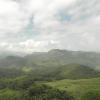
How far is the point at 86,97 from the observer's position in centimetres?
15112

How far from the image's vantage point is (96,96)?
500ft

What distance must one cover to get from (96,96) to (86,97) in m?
7.26
